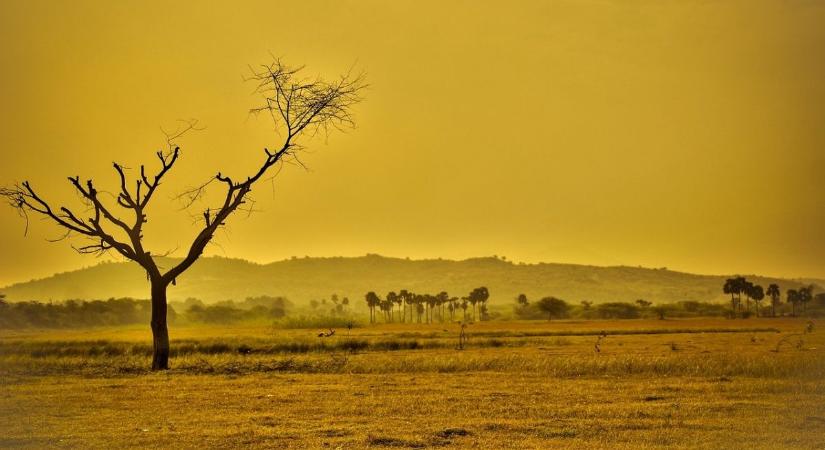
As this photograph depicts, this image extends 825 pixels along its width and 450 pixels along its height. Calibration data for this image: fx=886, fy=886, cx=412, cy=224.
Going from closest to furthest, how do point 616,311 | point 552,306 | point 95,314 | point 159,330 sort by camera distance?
point 159,330 → point 95,314 → point 552,306 → point 616,311

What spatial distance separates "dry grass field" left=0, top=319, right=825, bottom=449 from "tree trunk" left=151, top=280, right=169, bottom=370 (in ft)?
2.22

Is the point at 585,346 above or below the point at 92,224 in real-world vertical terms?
below

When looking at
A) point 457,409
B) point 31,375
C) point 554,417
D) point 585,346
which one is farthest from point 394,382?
point 585,346

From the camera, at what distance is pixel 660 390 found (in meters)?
23.5

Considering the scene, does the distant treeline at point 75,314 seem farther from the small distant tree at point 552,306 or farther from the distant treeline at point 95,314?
the small distant tree at point 552,306

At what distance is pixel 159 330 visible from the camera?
108ft

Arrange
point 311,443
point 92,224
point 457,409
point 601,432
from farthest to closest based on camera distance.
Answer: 1. point 92,224
2. point 457,409
3. point 601,432
4. point 311,443

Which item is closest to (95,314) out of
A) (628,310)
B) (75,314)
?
(75,314)

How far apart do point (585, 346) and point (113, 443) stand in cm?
3761

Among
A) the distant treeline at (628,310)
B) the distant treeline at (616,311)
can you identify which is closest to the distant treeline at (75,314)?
the distant treeline at (616,311)

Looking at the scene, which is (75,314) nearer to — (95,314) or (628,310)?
(95,314)

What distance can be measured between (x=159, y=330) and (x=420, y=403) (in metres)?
15.2

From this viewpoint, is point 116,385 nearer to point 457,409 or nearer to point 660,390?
point 457,409

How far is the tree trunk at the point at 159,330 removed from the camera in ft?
107
